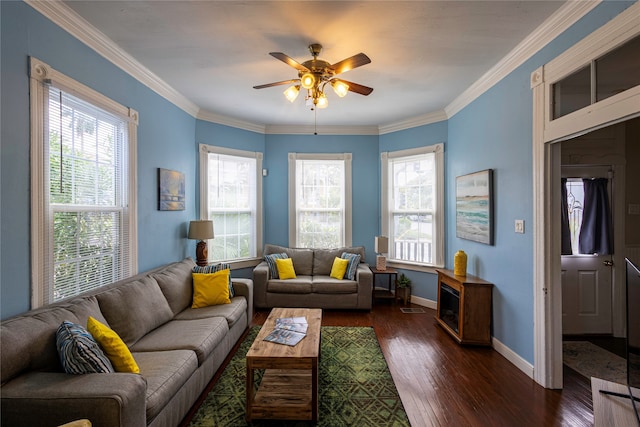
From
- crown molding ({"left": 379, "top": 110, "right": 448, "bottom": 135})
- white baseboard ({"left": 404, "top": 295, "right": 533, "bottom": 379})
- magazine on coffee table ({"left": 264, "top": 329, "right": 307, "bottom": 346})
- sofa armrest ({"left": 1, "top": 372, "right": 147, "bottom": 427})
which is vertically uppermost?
crown molding ({"left": 379, "top": 110, "right": 448, "bottom": 135})

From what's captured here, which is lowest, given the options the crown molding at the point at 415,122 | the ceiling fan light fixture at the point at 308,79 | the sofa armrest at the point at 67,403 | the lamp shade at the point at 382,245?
the sofa armrest at the point at 67,403

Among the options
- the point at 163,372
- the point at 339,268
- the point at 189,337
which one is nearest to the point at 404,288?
the point at 339,268

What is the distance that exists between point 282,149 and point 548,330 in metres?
4.21

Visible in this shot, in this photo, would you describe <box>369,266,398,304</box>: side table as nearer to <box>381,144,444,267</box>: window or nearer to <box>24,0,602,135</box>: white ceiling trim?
<box>381,144,444,267</box>: window

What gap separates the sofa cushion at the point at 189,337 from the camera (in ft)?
7.03

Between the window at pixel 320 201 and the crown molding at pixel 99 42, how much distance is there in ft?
7.50

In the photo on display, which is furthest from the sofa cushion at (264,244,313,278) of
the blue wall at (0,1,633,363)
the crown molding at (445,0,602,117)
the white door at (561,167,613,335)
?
the white door at (561,167,613,335)

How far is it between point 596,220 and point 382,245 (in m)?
2.56

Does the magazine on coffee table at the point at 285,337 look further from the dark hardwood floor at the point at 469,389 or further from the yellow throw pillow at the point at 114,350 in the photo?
the yellow throw pillow at the point at 114,350

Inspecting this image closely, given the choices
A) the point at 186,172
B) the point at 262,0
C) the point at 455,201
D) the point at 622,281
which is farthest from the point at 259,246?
the point at 622,281

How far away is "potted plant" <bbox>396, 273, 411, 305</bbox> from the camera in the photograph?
4379 millimetres

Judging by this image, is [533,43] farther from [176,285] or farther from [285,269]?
[176,285]

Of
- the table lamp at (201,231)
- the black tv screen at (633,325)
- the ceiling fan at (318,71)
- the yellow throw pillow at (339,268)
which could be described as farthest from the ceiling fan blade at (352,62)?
the yellow throw pillow at (339,268)

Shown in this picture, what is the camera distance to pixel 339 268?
4.34 meters
